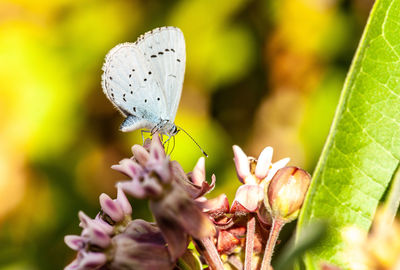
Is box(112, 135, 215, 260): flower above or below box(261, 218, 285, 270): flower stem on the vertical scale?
above

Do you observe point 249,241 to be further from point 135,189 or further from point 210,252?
point 135,189

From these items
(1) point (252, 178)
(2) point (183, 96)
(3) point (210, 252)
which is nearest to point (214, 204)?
(3) point (210, 252)

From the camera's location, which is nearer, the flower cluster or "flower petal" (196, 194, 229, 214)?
the flower cluster

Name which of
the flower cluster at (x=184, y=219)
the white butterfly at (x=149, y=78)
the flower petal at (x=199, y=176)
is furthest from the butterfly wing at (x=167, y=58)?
the flower petal at (x=199, y=176)

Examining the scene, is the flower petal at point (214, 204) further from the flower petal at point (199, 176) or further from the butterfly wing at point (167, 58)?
the butterfly wing at point (167, 58)

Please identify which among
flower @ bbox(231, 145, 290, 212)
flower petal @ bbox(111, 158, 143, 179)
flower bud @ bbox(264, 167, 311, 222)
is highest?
flower petal @ bbox(111, 158, 143, 179)

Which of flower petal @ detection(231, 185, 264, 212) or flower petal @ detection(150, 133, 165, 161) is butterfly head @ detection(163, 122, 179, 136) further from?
flower petal @ detection(150, 133, 165, 161)

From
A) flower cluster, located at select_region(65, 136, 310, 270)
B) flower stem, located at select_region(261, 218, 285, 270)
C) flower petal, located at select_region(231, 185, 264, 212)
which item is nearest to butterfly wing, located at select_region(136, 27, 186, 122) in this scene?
flower cluster, located at select_region(65, 136, 310, 270)

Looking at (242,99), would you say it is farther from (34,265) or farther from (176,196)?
(176,196)

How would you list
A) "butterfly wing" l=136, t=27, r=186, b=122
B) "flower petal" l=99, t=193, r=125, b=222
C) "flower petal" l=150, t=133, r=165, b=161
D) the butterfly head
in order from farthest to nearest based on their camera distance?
1. the butterfly head
2. "butterfly wing" l=136, t=27, r=186, b=122
3. "flower petal" l=99, t=193, r=125, b=222
4. "flower petal" l=150, t=133, r=165, b=161
